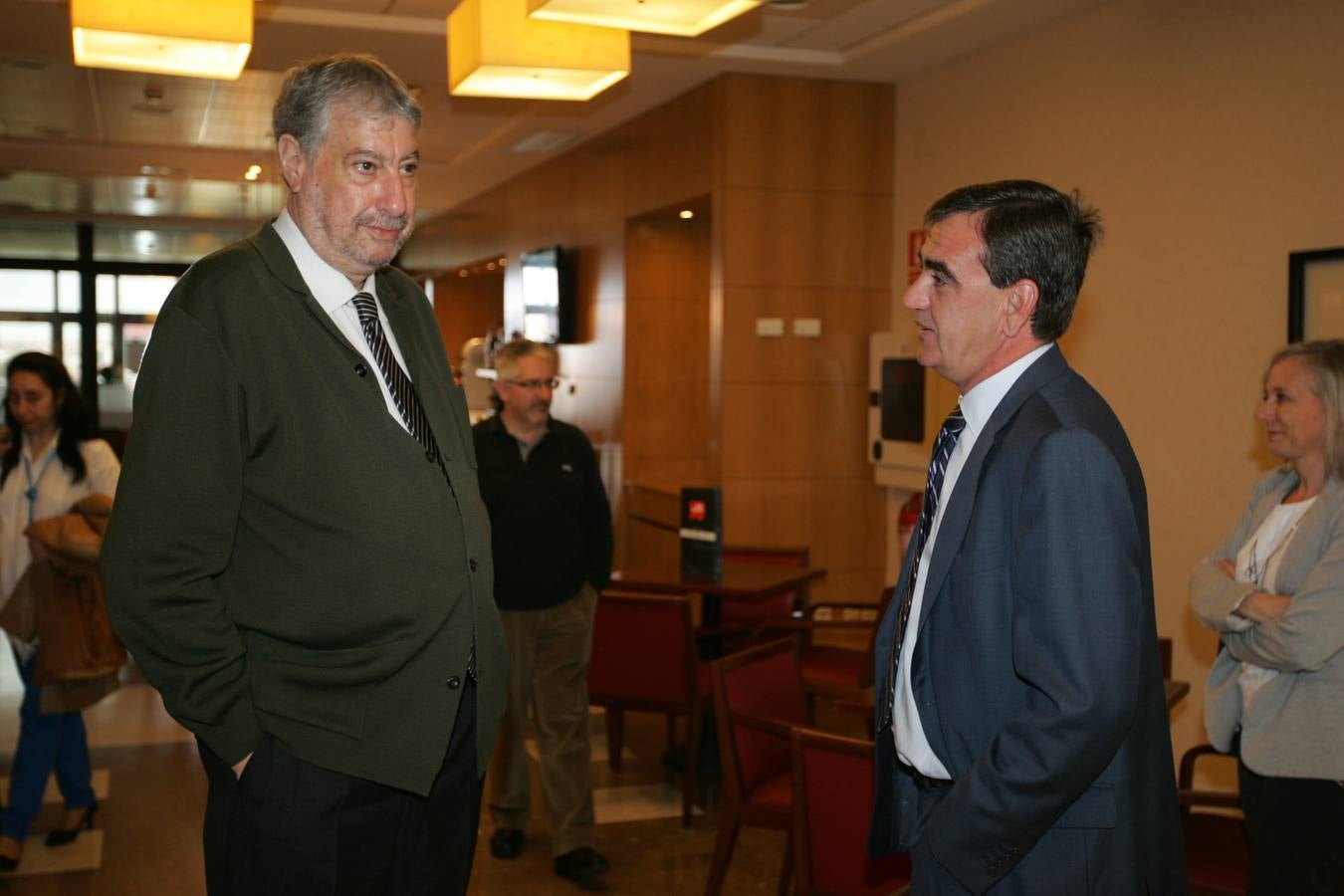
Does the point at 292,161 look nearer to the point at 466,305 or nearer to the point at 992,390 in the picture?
the point at 992,390

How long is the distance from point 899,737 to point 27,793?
3649 millimetres

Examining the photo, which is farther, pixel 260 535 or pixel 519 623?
pixel 519 623

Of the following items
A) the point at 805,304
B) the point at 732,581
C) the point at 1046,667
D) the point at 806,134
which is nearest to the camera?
the point at 1046,667

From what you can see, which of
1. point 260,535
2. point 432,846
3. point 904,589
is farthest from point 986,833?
point 260,535

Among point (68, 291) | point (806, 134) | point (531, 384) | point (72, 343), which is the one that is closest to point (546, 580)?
point (531, 384)

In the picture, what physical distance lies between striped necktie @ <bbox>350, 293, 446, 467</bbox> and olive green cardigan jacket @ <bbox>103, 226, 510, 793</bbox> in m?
0.05

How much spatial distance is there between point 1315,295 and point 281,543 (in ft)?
14.5

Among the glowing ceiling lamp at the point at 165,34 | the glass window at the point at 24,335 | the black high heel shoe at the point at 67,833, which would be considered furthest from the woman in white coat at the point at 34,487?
the glass window at the point at 24,335

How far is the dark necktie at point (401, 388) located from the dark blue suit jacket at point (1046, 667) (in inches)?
30.5

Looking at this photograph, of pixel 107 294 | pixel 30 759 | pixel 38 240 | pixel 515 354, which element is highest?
pixel 38 240

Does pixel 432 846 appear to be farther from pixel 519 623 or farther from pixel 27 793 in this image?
pixel 27 793

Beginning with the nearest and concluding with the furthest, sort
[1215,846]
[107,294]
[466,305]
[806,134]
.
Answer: [1215,846] < [806,134] < [466,305] < [107,294]

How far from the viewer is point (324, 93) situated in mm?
1915

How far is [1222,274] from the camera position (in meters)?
5.39
